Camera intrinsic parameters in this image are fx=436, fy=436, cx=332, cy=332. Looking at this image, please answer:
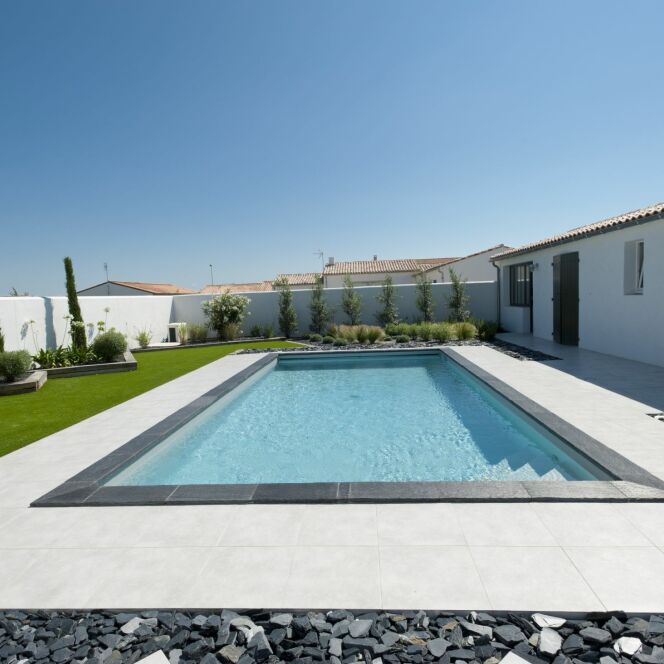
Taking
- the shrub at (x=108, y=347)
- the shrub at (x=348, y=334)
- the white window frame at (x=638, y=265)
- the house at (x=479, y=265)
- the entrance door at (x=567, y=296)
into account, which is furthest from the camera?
the house at (x=479, y=265)

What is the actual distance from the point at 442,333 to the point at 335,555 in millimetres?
12957

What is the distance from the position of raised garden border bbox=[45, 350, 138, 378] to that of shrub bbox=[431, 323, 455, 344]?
9.73 m

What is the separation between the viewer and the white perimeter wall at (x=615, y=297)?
29.8 feet

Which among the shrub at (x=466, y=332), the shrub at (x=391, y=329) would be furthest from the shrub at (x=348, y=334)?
the shrub at (x=466, y=332)

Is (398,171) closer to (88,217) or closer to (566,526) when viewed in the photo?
(88,217)

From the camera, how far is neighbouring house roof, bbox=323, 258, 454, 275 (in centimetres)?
3753

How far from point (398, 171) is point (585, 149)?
6984mm

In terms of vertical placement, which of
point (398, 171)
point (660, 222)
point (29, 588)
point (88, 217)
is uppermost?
point (398, 171)

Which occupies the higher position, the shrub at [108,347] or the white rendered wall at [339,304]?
the white rendered wall at [339,304]

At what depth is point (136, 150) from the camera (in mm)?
15039

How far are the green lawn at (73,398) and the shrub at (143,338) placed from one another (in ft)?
11.0

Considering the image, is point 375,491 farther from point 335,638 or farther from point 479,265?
point 479,265

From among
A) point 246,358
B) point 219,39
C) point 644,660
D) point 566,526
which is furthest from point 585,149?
point 644,660

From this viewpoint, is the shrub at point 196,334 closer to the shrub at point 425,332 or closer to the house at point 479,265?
the shrub at point 425,332
